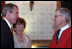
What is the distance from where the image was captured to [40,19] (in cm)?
491

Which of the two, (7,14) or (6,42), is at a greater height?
(7,14)

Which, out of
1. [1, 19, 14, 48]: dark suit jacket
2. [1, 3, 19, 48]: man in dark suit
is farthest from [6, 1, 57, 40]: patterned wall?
[1, 19, 14, 48]: dark suit jacket

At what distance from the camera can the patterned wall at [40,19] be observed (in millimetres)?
4824

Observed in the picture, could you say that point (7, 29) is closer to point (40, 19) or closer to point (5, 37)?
point (5, 37)

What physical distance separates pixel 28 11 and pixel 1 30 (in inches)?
108

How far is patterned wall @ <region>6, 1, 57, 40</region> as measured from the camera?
4824 mm

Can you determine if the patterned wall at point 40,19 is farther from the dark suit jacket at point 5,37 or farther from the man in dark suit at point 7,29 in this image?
the dark suit jacket at point 5,37

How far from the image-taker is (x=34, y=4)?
15.7 feet

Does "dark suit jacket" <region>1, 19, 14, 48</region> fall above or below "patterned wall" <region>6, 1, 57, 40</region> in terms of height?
above

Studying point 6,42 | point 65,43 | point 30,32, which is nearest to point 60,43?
point 65,43

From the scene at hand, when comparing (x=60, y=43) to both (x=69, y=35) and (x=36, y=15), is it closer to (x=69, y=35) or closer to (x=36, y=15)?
(x=69, y=35)

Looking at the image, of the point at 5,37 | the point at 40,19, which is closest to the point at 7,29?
the point at 5,37

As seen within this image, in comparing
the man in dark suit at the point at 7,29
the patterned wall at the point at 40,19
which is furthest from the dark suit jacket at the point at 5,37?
the patterned wall at the point at 40,19

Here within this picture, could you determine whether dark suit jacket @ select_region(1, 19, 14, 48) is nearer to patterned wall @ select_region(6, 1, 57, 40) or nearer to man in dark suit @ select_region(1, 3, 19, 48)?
man in dark suit @ select_region(1, 3, 19, 48)
